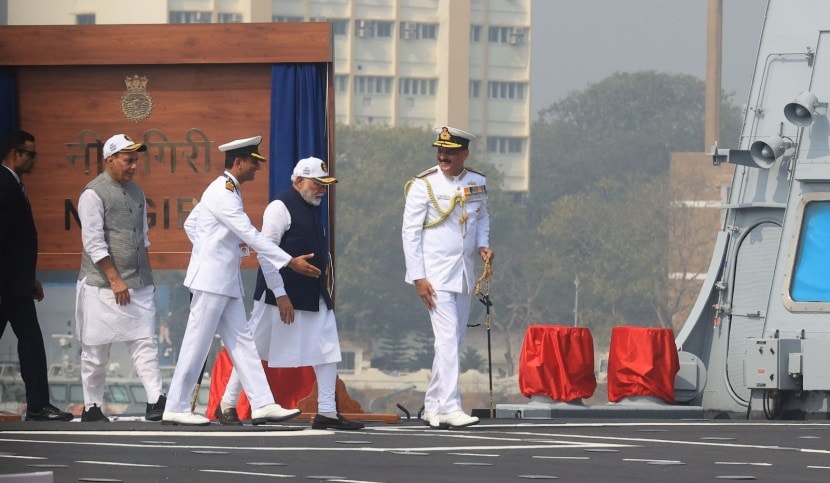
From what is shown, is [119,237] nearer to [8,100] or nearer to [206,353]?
[206,353]

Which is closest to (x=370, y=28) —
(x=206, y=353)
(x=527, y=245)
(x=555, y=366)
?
(x=527, y=245)

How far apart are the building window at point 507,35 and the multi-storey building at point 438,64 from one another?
60 millimetres

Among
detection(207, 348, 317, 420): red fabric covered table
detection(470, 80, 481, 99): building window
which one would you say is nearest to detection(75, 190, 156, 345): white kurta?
detection(207, 348, 317, 420): red fabric covered table

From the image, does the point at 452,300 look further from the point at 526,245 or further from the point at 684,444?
the point at 526,245

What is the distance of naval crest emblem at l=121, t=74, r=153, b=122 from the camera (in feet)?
46.3

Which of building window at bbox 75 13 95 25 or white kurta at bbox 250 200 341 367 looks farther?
building window at bbox 75 13 95 25

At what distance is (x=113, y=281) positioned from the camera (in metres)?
12.1

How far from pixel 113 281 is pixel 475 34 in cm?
10831

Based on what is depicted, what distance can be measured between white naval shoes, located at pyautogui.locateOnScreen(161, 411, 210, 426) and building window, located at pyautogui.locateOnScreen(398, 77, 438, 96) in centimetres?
10518

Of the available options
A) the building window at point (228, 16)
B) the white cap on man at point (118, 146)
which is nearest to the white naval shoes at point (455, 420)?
the white cap on man at point (118, 146)

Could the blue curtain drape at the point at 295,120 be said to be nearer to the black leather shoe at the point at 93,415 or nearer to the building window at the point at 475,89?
the black leather shoe at the point at 93,415

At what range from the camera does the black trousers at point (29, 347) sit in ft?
39.1

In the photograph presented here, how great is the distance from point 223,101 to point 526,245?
8935 centimetres

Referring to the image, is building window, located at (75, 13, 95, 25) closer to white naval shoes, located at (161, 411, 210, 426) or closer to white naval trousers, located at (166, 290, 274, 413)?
white naval trousers, located at (166, 290, 274, 413)
